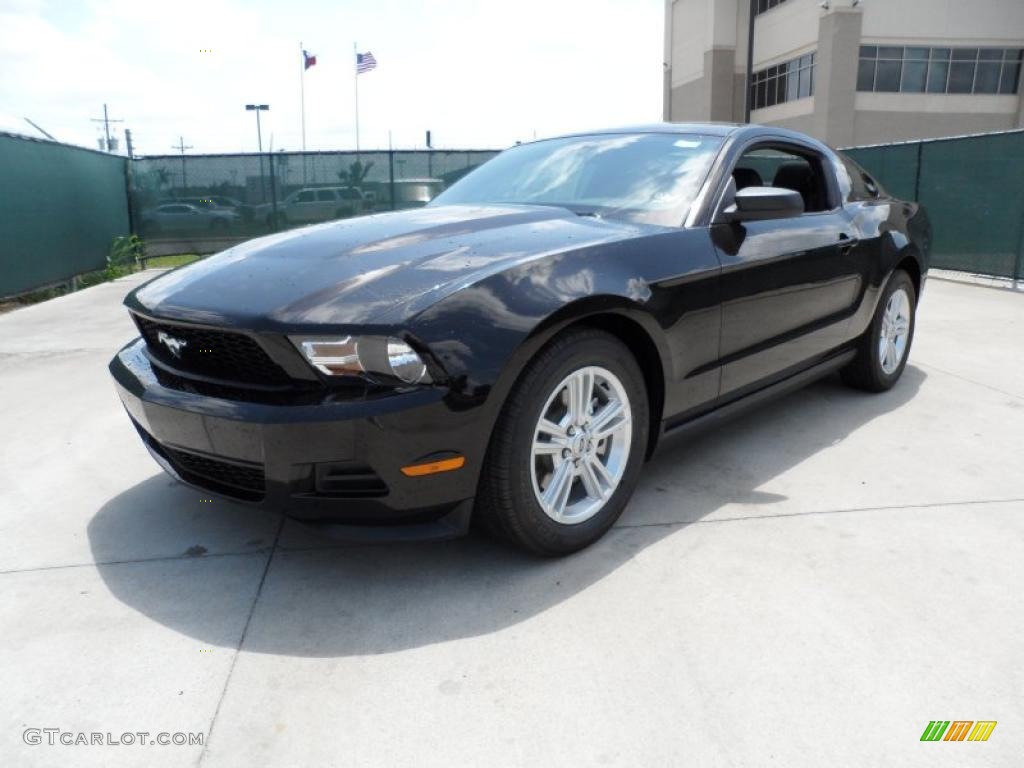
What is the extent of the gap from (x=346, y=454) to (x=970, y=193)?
1022 centimetres

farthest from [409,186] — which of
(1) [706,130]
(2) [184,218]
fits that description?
(1) [706,130]

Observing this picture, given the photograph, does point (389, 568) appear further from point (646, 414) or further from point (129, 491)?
point (129, 491)

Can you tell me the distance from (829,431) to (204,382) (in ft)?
9.92

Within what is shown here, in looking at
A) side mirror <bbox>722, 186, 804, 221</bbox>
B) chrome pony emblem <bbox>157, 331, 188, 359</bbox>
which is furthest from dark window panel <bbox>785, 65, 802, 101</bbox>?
chrome pony emblem <bbox>157, 331, 188, 359</bbox>

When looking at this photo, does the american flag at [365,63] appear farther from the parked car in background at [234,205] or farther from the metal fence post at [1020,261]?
the metal fence post at [1020,261]

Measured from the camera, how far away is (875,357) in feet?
14.8

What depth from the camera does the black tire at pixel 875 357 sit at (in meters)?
4.45

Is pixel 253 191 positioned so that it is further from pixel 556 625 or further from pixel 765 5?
pixel 765 5

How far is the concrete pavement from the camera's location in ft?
6.22

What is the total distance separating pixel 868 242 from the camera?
418 cm

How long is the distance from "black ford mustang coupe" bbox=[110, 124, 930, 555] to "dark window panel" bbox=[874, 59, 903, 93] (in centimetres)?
3054

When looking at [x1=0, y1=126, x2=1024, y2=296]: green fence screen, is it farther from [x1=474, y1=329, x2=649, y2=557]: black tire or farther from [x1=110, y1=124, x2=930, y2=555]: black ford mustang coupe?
[x1=474, y1=329, x2=649, y2=557]: black tire

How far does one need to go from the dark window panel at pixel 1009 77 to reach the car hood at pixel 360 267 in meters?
34.3

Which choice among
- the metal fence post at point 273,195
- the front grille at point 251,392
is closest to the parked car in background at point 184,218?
the metal fence post at point 273,195
